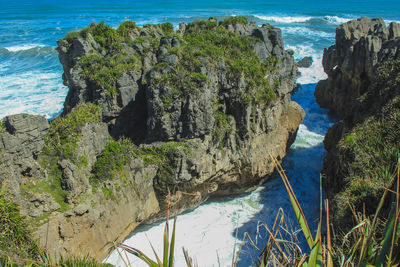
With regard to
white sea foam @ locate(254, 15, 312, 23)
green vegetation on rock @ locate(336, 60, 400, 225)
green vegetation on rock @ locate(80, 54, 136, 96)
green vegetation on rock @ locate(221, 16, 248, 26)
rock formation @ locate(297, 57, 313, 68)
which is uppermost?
white sea foam @ locate(254, 15, 312, 23)

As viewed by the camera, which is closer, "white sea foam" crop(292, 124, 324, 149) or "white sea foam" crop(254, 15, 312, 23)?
"white sea foam" crop(292, 124, 324, 149)

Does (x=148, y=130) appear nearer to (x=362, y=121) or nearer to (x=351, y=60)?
(x=362, y=121)

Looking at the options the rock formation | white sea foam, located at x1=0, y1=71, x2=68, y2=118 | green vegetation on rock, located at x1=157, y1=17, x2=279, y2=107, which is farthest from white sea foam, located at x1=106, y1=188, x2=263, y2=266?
the rock formation

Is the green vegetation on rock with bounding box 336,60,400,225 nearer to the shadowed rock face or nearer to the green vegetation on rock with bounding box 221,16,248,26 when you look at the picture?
the shadowed rock face

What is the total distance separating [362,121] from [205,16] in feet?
179

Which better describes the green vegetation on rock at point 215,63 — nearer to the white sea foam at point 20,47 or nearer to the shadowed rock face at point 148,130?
the shadowed rock face at point 148,130

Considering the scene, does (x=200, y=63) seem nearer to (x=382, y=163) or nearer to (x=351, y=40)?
(x=382, y=163)

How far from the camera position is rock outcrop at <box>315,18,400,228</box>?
973 centimetres

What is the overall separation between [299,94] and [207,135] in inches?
731

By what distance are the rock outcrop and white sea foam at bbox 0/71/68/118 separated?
21066mm

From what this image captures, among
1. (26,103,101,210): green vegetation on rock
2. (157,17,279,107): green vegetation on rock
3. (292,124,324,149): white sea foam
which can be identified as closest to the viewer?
(26,103,101,210): green vegetation on rock

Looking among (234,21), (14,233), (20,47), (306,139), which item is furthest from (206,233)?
(20,47)

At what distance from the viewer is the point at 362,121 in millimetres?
13258

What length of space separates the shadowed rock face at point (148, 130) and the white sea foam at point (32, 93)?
1103 centimetres
